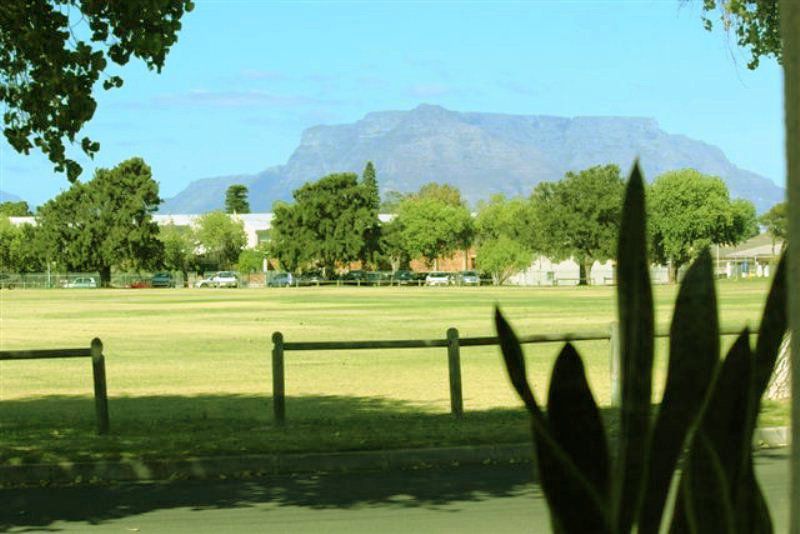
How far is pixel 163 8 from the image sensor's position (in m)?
10.5

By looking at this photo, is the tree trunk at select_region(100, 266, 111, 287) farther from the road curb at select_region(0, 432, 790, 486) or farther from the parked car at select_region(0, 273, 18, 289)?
the road curb at select_region(0, 432, 790, 486)

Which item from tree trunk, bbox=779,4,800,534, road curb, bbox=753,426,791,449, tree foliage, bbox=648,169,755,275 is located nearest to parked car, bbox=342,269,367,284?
tree foliage, bbox=648,169,755,275

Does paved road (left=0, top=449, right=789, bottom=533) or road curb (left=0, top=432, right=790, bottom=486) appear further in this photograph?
road curb (left=0, top=432, right=790, bottom=486)

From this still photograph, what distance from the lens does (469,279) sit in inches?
4889

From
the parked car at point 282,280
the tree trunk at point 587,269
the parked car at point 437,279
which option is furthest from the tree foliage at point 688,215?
the parked car at point 282,280

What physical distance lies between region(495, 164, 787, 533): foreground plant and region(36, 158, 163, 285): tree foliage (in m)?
105

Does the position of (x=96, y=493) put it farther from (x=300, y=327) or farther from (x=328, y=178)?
(x=328, y=178)

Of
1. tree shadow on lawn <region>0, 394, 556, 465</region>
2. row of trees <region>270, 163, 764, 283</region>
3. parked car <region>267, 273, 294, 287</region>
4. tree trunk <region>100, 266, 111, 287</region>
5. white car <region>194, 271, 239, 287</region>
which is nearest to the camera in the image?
tree shadow on lawn <region>0, 394, 556, 465</region>

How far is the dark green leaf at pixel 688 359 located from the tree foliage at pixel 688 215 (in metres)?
99.4

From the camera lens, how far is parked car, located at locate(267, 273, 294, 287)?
117681 millimetres

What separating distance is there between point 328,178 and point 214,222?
78.2 ft

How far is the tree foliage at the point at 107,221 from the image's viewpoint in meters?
105

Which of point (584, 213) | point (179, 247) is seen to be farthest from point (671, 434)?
point (179, 247)

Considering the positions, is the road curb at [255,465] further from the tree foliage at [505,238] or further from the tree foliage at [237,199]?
the tree foliage at [237,199]
